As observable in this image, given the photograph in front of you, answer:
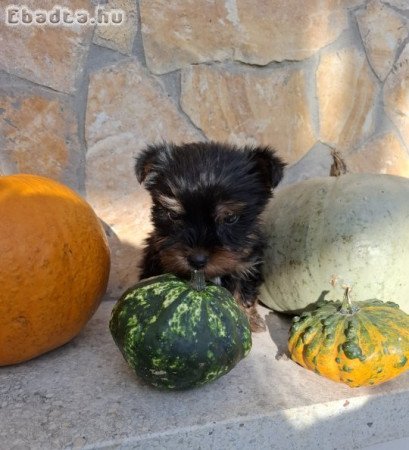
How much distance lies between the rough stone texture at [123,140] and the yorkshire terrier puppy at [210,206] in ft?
2.05

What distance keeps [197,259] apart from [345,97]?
226 cm

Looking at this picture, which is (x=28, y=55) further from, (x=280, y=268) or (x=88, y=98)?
(x=280, y=268)

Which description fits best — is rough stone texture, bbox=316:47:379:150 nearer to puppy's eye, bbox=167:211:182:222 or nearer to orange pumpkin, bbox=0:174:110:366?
puppy's eye, bbox=167:211:182:222

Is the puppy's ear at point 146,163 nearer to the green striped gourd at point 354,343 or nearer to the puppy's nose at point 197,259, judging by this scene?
the puppy's nose at point 197,259

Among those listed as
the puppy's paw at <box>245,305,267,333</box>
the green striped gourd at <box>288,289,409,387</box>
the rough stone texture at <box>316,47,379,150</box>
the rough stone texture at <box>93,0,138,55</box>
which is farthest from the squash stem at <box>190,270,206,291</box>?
the rough stone texture at <box>316,47,379,150</box>

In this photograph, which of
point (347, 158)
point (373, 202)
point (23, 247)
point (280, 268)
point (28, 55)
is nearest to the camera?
point (23, 247)

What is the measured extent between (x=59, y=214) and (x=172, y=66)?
150 cm

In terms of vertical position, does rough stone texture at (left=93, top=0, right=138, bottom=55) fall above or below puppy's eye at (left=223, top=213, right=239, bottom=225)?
above

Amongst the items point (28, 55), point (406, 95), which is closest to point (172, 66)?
point (28, 55)

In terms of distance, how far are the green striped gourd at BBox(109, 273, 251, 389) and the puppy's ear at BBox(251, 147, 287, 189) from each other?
77 centimetres

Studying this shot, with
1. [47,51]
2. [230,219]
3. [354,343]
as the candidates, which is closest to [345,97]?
[230,219]

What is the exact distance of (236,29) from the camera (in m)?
3.43

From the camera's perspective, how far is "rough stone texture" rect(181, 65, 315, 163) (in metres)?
3.45

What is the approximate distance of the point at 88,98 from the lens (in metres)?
3.20
